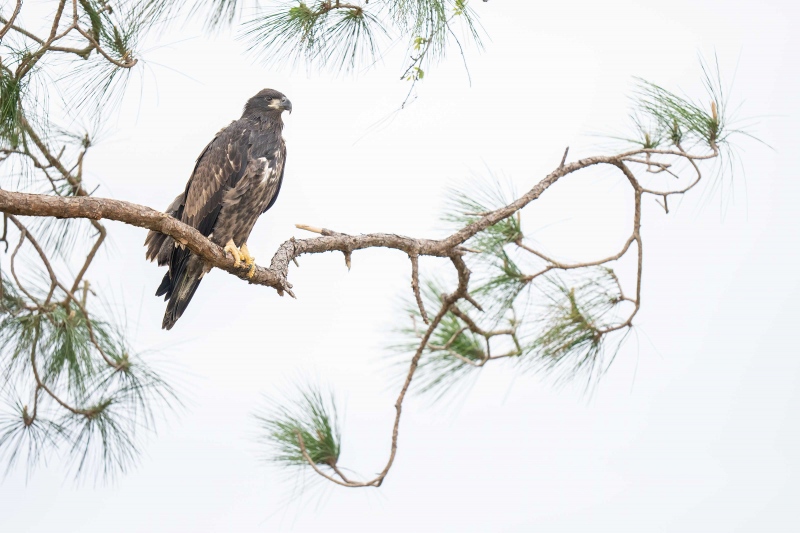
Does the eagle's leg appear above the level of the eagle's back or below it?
below

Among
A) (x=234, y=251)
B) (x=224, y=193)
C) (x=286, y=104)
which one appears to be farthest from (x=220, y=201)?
(x=286, y=104)

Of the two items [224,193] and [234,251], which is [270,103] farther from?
[234,251]

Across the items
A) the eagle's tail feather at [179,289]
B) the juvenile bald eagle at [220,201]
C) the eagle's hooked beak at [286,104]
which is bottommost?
the eagle's tail feather at [179,289]

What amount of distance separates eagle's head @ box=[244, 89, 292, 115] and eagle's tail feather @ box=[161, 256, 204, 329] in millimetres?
632

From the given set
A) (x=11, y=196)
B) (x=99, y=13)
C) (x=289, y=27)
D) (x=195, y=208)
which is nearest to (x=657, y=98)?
(x=289, y=27)

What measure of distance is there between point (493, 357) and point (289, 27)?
133cm

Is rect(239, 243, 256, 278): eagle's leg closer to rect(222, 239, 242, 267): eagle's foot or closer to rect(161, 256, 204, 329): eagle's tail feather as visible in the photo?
rect(222, 239, 242, 267): eagle's foot

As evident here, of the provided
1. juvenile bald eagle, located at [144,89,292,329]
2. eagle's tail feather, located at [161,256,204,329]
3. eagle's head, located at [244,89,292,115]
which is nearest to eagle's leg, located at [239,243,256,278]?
juvenile bald eagle, located at [144,89,292,329]

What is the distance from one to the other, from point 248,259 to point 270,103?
2.40 feet

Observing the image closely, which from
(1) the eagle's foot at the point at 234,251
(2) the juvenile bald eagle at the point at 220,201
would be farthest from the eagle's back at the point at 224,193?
(1) the eagle's foot at the point at 234,251

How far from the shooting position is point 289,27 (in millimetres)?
2877

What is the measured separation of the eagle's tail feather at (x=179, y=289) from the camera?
3.09 metres

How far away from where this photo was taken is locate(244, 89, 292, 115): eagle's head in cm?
338

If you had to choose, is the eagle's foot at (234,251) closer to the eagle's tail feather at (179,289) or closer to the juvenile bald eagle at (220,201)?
the juvenile bald eagle at (220,201)
